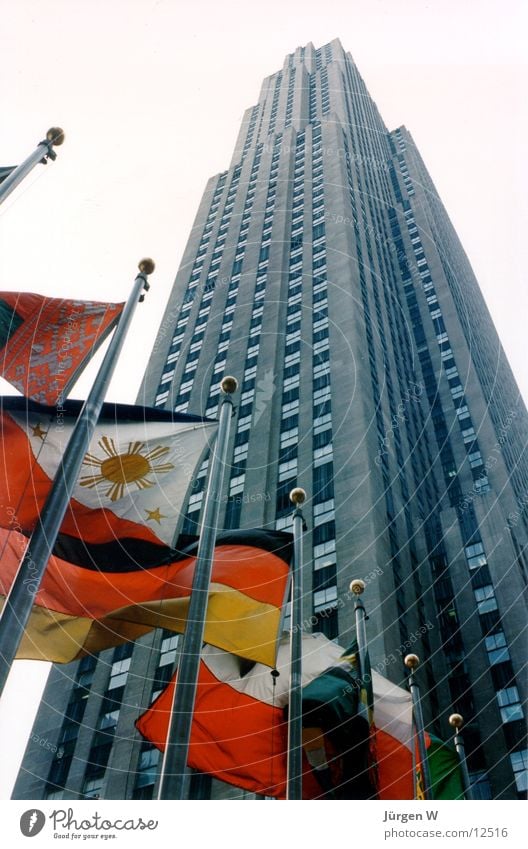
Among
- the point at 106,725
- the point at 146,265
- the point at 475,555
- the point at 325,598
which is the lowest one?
the point at 146,265

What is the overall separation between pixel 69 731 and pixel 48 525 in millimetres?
33145

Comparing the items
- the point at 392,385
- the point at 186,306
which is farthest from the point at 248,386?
the point at 186,306

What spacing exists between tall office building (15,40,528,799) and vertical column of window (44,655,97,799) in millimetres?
107

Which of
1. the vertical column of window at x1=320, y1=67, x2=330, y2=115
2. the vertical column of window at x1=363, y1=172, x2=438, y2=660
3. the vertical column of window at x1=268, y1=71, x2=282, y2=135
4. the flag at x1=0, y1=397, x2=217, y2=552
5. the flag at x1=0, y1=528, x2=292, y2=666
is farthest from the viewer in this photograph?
the vertical column of window at x1=268, y1=71, x2=282, y2=135

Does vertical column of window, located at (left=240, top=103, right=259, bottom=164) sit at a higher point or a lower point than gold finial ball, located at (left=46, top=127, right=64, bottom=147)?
higher

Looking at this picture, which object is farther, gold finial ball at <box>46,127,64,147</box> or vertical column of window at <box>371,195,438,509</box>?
vertical column of window at <box>371,195,438,509</box>

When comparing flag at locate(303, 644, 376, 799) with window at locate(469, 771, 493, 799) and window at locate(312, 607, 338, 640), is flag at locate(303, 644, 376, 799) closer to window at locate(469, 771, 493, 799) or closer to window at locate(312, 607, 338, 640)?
window at locate(312, 607, 338, 640)

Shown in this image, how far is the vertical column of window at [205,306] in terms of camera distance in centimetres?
5769

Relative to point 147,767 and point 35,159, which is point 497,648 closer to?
point 147,767

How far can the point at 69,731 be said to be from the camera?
39281 millimetres

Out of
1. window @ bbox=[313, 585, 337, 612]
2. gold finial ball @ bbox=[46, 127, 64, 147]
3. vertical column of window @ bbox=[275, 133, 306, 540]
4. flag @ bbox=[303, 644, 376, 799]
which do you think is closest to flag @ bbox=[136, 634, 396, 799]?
flag @ bbox=[303, 644, 376, 799]

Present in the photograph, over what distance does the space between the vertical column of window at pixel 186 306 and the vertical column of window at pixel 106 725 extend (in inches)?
853

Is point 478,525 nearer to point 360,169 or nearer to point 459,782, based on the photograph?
point 459,782

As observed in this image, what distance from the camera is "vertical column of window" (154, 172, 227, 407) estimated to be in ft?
196
